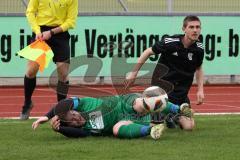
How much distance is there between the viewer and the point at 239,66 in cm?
2009

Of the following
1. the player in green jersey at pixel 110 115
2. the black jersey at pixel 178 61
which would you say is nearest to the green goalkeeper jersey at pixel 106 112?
the player in green jersey at pixel 110 115

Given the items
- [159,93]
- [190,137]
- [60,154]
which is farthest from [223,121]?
[60,154]

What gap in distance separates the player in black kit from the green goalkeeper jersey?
2.45 ft

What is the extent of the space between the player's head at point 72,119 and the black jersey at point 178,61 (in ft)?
4.32

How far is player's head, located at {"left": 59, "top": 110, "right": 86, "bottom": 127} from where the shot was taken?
944 cm

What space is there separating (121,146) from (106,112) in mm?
723

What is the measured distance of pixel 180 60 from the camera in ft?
35.0

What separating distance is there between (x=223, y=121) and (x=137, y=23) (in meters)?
8.17

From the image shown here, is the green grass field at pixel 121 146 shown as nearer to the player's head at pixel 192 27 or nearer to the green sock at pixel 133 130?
the green sock at pixel 133 130

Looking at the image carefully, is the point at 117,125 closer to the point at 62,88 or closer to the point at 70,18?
the point at 62,88

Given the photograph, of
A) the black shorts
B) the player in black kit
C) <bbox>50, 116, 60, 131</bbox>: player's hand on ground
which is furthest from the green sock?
the black shorts

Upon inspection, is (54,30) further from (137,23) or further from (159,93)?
(137,23)

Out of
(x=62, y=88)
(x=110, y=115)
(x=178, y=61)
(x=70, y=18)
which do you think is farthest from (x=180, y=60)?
(x=70, y=18)

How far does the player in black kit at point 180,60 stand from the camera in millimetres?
10406
